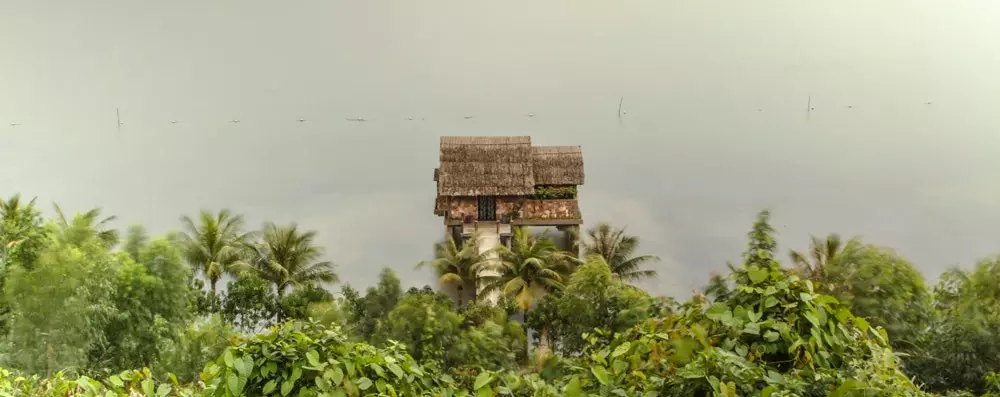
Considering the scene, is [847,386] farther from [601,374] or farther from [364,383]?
[364,383]

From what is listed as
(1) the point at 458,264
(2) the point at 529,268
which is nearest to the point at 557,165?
(2) the point at 529,268

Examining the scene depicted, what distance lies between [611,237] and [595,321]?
23.5 feet

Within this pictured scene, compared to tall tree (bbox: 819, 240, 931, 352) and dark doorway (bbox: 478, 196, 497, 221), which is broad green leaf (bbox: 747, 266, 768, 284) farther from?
dark doorway (bbox: 478, 196, 497, 221)

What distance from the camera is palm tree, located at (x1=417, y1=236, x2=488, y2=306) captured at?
619 inches

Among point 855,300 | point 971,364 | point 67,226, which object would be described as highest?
point 67,226

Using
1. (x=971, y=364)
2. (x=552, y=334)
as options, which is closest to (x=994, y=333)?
(x=971, y=364)

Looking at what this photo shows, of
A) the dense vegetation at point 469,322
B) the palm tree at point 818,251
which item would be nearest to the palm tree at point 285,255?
the dense vegetation at point 469,322

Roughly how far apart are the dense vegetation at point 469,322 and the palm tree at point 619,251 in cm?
4

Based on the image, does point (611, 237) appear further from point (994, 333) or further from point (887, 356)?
point (887, 356)

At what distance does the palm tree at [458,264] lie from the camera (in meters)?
15.7

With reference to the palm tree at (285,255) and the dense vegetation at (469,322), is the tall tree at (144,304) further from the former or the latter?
the palm tree at (285,255)

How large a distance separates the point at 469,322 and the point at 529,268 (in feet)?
19.4

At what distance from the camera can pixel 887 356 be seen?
1.94 meters

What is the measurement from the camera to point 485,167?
1498cm
